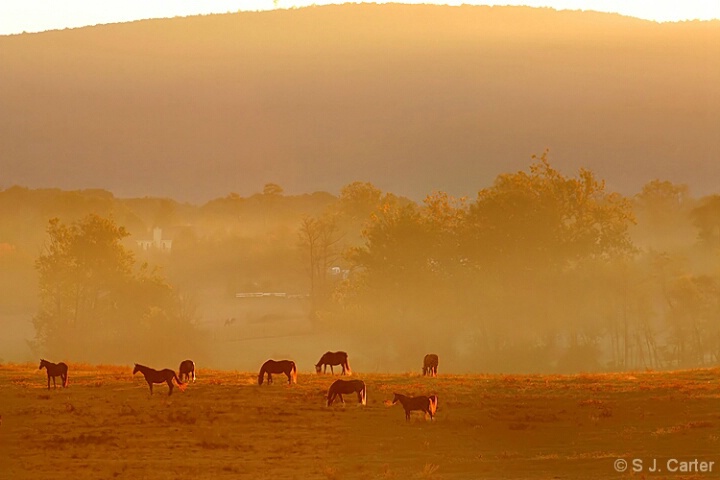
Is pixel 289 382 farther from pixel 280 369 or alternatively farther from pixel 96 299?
pixel 96 299

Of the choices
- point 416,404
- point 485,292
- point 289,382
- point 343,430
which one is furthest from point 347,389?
point 485,292

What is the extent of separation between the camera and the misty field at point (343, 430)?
115 feet

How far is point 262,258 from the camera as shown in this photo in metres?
195

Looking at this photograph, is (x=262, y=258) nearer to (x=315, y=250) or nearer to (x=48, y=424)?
(x=315, y=250)

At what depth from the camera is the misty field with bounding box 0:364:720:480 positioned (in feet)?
115

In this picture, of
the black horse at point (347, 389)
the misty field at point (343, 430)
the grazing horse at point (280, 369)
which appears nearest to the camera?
the misty field at point (343, 430)

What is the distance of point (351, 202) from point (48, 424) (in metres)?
134

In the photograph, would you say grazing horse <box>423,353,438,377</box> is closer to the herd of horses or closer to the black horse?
the herd of horses

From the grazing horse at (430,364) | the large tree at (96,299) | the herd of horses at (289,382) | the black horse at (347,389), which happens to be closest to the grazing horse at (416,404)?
the herd of horses at (289,382)

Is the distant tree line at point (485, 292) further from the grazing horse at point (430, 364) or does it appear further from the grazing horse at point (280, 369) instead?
the grazing horse at point (280, 369)

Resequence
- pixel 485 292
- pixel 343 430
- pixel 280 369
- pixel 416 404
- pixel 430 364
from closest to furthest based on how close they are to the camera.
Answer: pixel 343 430
pixel 416 404
pixel 280 369
pixel 430 364
pixel 485 292

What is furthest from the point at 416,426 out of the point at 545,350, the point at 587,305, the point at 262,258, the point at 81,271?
the point at 262,258

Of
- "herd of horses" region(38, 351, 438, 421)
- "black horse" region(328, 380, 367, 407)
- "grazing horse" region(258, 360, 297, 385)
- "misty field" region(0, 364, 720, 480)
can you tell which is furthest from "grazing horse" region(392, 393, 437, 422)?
"grazing horse" region(258, 360, 297, 385)

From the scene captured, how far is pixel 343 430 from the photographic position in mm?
40625
